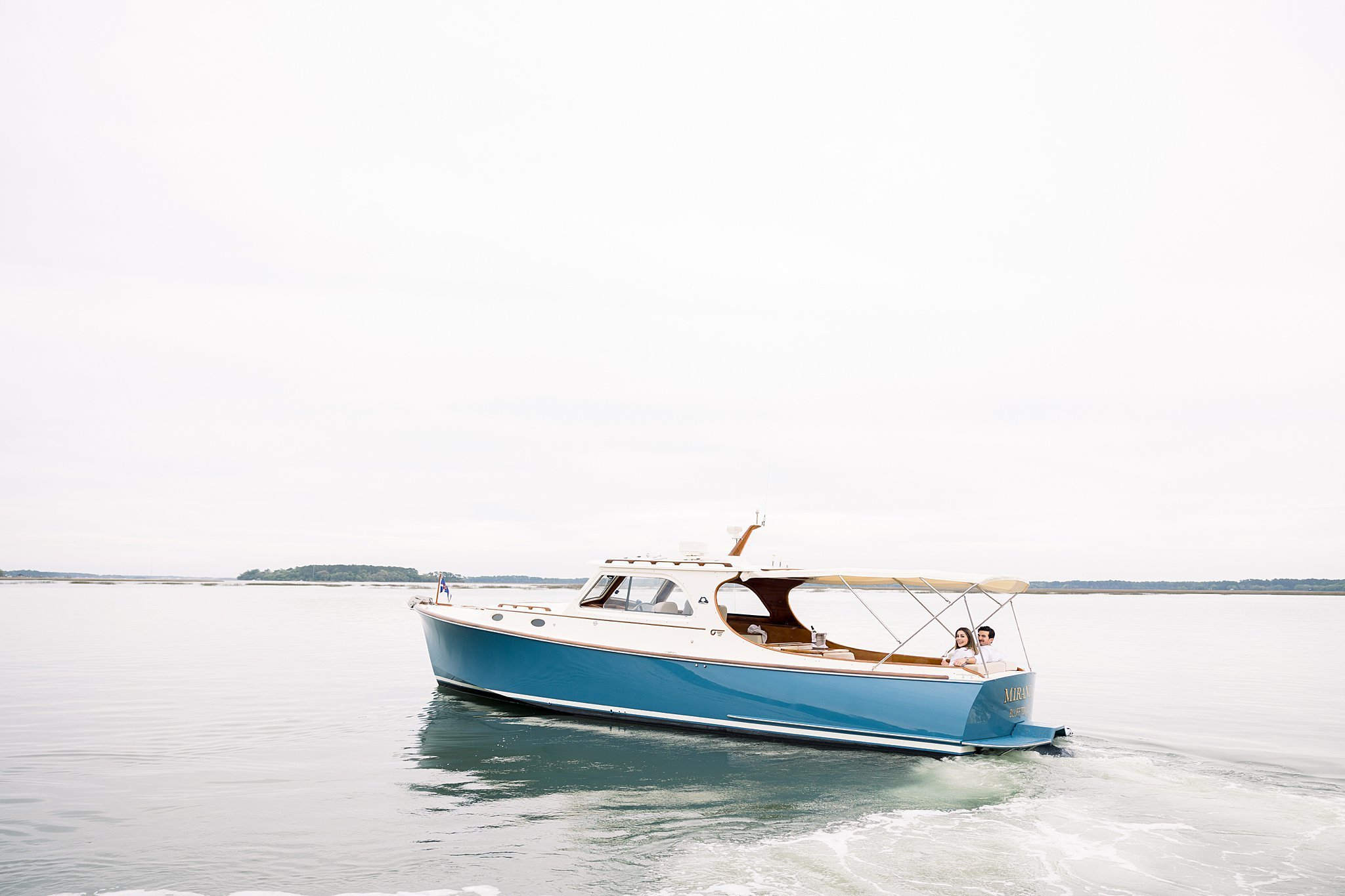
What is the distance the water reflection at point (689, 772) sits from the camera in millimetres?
9664

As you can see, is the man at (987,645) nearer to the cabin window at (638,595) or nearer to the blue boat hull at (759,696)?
the blue boat hull at (759,696)

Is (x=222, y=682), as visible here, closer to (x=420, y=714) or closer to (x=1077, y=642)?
(x=420, y=714)

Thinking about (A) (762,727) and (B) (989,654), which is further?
(A) (762,727)

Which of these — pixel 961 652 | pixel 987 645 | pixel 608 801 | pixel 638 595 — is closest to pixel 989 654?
pixel 987 645

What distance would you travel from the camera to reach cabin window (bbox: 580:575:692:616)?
13539mm

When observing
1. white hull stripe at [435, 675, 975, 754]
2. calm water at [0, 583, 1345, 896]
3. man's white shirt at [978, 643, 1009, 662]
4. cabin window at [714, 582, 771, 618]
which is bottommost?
calm water at [0, 583, 1345, 896]

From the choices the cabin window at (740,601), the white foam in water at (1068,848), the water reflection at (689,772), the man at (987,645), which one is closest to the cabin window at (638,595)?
the cabin window at (740,601)

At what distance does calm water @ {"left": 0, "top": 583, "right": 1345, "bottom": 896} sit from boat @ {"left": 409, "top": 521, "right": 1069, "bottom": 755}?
39cm

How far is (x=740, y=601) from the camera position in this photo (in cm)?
1498

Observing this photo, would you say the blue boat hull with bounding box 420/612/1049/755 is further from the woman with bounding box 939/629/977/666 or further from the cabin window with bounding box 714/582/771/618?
the cabin window with bounding box 714/582/771/618

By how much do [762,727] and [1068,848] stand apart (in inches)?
193

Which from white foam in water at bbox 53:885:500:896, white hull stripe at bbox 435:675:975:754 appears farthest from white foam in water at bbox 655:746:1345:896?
white foam in water at bbox 53:885:500:896

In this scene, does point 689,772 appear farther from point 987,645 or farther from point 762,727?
point 987,645

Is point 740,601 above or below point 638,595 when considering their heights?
below
